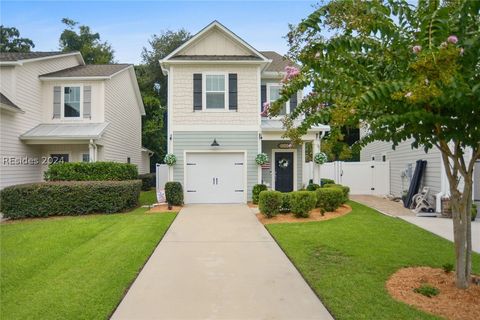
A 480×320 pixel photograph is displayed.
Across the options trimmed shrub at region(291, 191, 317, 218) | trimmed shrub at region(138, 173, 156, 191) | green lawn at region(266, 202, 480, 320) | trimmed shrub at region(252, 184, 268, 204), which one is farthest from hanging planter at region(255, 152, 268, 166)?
trimmed shrub at region(138, 173, 156, 191)

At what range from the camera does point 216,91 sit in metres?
14.6

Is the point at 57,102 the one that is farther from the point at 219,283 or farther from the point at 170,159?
the point at 219,283

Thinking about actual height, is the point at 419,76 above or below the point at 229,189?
above

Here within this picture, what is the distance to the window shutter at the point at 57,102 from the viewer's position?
16812 mm

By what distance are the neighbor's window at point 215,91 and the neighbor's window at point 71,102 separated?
676 cm

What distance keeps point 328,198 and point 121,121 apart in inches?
520

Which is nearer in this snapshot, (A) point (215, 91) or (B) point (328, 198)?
(B) point (328, 198)

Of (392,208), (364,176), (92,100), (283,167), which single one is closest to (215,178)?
(283,167)

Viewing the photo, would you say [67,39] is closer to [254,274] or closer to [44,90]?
[44,90]

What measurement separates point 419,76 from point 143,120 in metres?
30.2

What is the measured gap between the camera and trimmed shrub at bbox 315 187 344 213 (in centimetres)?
Result: 1180

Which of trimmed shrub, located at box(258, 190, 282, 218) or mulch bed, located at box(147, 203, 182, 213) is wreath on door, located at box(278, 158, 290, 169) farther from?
trimmed shrub, located at box(258, 190, 282, 218)

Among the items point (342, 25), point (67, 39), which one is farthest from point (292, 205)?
point (67, 39)

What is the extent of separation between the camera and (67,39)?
3488cm
